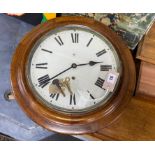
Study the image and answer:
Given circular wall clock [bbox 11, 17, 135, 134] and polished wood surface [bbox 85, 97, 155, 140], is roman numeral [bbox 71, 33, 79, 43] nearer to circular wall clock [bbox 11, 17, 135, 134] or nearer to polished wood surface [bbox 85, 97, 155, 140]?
circular wall clock [bbox 11, 17, 135, 134]

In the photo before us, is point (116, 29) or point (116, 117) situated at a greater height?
point (116, 29)

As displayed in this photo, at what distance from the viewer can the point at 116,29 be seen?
1194mm

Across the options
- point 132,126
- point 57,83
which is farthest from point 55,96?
point 132,126

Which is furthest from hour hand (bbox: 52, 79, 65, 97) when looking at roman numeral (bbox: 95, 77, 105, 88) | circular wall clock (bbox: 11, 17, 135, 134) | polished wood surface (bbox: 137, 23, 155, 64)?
polished wood surface (bbox: 137, 23, 155, 64)

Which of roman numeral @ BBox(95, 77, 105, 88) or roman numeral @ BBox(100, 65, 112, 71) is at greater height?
roman numeral @ BBox(100, 65, 112, 71)

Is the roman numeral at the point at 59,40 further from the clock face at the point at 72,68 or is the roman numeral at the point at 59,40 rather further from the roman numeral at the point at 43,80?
the roman numeral at the point at 43,80

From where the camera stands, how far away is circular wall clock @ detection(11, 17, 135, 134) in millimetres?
979

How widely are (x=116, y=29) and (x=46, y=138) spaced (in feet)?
1.80

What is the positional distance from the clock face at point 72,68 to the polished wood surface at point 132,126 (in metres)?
0.16

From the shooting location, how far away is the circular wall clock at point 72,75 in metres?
0.98

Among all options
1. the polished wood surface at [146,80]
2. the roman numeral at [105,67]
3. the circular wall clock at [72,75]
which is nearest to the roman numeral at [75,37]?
the circular wall clock at [72,75]

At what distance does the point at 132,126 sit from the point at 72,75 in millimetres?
299
